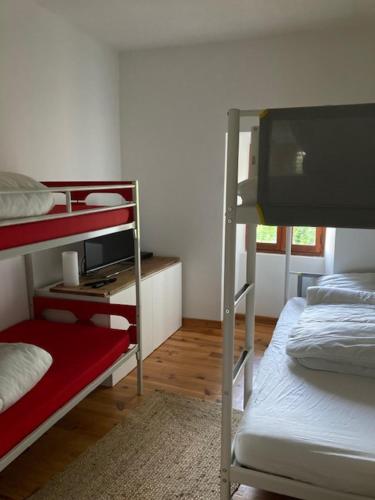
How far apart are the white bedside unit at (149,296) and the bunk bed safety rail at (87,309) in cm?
4

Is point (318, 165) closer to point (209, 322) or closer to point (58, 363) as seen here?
point (58, 363)

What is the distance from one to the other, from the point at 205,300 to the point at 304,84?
6.52ft

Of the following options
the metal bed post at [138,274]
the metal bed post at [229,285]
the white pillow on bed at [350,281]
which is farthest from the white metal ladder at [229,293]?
the white pillow on bed at [350,281]

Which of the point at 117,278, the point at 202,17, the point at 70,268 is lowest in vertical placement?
the point at 117,278

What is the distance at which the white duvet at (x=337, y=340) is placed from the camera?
1.92m

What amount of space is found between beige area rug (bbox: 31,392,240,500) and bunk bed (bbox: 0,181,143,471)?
0.32 m

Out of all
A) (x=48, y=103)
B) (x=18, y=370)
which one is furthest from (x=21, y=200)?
(x=48, y=103)

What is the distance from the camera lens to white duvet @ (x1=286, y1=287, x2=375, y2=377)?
1.92 metres

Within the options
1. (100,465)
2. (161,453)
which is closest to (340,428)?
(161,453)

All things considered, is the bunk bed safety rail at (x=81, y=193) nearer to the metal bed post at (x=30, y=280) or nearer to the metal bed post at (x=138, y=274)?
the metal bed post at (x=138, y=274)

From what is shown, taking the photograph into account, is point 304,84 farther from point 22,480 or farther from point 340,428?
point 22,480

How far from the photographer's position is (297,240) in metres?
3.91

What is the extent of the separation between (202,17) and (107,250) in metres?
1.78

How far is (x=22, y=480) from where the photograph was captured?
1.89 m
